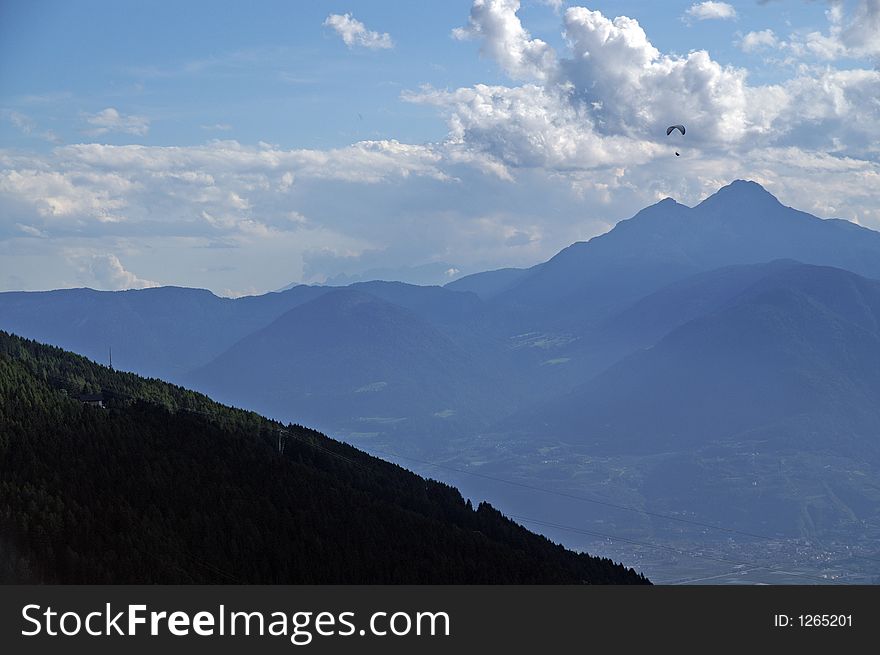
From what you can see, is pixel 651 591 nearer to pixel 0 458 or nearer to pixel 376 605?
pixel 376 605

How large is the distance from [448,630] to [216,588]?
163 ft

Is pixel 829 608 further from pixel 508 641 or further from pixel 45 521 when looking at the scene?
pixel 45 521

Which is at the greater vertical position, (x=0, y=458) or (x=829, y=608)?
(x=0, y=458)

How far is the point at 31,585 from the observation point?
485 feet

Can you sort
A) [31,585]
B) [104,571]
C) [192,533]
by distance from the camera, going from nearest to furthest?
[31,585] < [104,571] < [192,533]

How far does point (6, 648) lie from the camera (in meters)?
106

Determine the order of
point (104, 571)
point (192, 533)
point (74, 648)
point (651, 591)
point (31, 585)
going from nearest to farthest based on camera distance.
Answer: point (74, 648) → point (651, 591) → point (31, 585) → point (104, 571) → point (192, 533)

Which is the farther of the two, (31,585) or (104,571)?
(104,571)

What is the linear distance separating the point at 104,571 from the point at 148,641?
5970 cm

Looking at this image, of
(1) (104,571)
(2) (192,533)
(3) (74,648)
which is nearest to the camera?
→ (3) (74,648)

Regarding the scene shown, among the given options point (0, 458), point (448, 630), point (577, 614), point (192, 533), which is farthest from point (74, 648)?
point (0, 458)

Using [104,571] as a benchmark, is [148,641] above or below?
below

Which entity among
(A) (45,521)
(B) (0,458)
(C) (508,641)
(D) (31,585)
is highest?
(B) (0,458)

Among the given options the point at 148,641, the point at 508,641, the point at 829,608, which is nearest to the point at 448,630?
the point at 508,641
